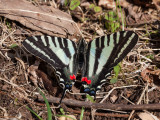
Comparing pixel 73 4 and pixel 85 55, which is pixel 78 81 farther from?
pixel 73 4

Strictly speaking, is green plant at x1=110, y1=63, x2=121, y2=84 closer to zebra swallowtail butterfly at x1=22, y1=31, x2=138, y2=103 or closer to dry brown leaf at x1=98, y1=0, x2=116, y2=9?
zebra swallowtail butterfly at x1=22, y1=31, x2=138, y2=103

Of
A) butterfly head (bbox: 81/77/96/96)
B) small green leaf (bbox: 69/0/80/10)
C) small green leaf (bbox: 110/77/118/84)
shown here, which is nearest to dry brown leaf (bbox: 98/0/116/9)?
small green leaf (bbox: 69/0/80/10)

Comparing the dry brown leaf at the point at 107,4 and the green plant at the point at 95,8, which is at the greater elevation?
the dry brown leaf at the point at 107,4

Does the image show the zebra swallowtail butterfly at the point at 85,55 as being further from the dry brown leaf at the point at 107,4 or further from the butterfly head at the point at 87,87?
the dry brown leaf at the point at 107,4

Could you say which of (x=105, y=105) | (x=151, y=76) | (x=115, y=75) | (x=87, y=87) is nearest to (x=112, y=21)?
(x=115, y=75)

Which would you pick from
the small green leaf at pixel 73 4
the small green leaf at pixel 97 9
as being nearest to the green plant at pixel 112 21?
the small green leaf at pixel 97 9

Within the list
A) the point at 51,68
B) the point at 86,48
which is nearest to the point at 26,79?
the point at 51,68
